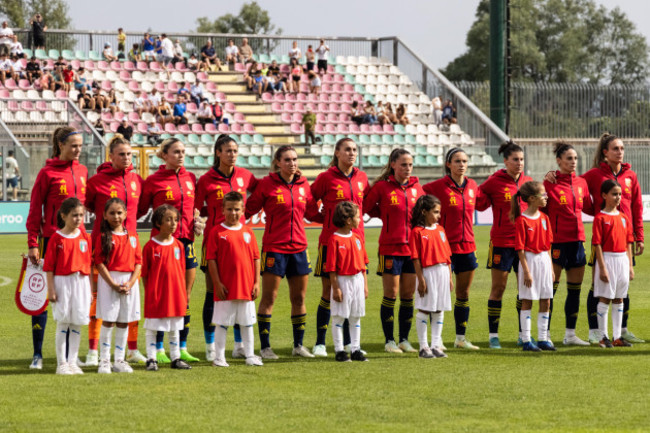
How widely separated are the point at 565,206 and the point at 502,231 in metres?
0.69

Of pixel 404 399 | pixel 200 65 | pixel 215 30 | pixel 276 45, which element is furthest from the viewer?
pixel 215 30

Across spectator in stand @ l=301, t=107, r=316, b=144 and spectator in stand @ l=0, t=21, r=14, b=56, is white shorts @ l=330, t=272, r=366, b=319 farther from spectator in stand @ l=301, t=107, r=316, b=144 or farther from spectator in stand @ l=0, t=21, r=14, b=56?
spectator in stand @ l=0, t=21, r=14, b=56

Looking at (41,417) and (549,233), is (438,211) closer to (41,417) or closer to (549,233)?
(549,233)

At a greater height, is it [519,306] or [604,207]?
[604,207]

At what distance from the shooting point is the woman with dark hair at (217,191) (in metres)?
9.45

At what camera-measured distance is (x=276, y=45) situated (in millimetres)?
42500

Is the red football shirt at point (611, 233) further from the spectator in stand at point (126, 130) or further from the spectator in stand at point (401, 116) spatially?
the spectator in stand at point (401, 116)

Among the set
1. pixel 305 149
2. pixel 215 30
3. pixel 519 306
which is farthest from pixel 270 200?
pixel 215 30

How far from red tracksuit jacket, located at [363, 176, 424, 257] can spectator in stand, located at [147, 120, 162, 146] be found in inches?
880

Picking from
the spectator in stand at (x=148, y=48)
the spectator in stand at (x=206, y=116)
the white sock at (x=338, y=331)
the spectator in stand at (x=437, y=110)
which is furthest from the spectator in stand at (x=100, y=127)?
the white sock at (x=338, y=331)

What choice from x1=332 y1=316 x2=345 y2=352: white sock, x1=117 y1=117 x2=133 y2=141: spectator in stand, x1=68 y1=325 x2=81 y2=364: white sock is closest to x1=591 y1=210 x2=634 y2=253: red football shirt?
x1=332 y1=316 x2=345 y2=352: white sock

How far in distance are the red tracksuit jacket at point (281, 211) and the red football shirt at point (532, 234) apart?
1.98 m

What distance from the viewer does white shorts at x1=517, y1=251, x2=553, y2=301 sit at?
9836mm

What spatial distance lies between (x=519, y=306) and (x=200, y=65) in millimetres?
30448
